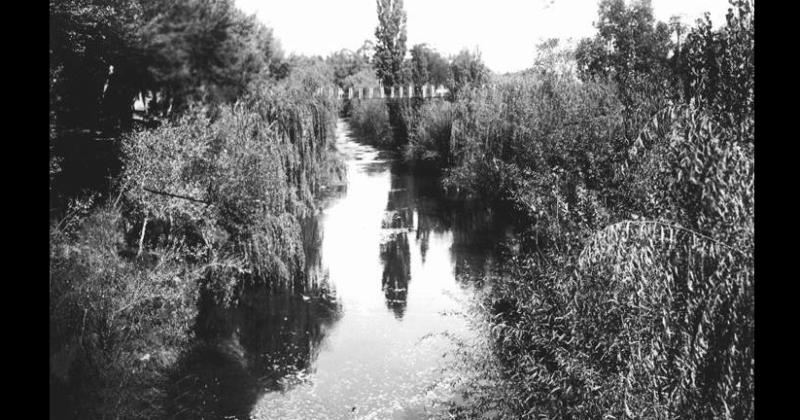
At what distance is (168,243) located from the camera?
16594mm

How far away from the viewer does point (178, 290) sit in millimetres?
14633

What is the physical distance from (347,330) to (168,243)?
530cm

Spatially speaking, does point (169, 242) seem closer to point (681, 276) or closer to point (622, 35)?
point (681, 276)

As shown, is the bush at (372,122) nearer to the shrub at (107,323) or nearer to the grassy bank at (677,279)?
the shrub at (107,323)

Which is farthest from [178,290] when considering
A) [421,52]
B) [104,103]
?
[421,52]

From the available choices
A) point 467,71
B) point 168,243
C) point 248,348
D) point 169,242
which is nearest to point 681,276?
point 248,348

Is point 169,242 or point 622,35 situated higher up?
point 622,35

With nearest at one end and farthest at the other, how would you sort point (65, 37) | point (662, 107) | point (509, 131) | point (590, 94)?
point (662, 107), point (65, 37), point (590, 94), point (509, 131)

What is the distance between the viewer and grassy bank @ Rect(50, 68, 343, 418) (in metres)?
11.8

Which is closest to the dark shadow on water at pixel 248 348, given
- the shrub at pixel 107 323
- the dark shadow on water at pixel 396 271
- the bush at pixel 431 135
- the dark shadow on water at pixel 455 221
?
the shrub at pixel 107 323

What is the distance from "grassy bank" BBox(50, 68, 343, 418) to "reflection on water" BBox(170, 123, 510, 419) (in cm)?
89

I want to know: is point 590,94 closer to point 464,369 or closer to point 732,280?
point 464,369
